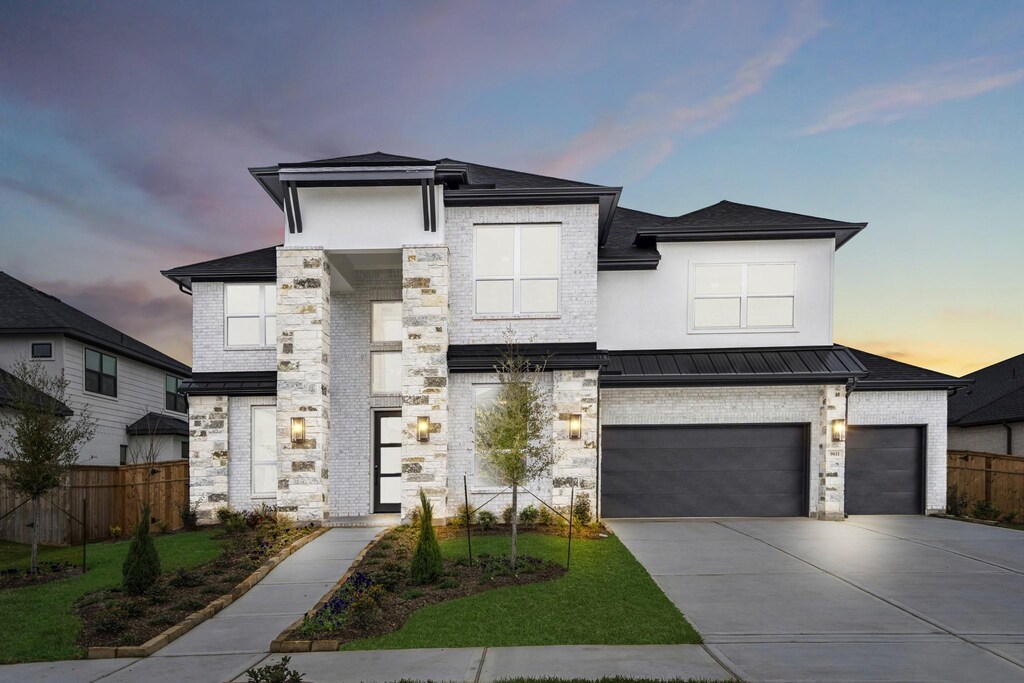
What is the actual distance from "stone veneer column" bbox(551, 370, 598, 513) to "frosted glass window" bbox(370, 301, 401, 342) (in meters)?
4.42

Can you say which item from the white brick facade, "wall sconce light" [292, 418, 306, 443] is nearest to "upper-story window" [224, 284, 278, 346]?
"wall sconce light" [292, 418, 306, 443]

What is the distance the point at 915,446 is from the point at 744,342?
5.40m

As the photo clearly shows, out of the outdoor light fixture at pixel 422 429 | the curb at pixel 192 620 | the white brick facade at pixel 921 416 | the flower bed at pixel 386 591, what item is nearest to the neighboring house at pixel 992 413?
the white brick facade at pixel 921 416

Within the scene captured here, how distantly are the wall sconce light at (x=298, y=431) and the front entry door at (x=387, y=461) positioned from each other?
2.01 m

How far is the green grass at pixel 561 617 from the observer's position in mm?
6695

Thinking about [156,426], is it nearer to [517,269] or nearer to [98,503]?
[98,503]

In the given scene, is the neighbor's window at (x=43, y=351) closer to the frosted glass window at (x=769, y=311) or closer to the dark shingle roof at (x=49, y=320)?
the dark shingle roof at (x=49, y=320)

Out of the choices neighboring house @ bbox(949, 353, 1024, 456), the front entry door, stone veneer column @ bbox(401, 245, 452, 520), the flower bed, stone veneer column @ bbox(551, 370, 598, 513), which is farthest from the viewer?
neighboring house @ bbox(949, 353, 1024, 456)

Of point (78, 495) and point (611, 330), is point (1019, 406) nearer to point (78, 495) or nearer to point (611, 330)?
point (611, 330)

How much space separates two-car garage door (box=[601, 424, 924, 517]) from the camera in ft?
50.5

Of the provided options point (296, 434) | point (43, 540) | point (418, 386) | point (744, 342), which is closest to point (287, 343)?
point (296, 434)

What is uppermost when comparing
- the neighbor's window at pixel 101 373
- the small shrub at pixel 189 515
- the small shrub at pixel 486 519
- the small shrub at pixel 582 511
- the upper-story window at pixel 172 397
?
the neighbor's window at pixel 101 373

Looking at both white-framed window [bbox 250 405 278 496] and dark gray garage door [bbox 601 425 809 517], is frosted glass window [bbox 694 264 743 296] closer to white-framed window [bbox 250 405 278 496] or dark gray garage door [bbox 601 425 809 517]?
dark gray garage door [bbox 601 425 809 517]

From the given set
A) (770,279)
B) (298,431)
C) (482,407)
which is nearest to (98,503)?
(298,431)
